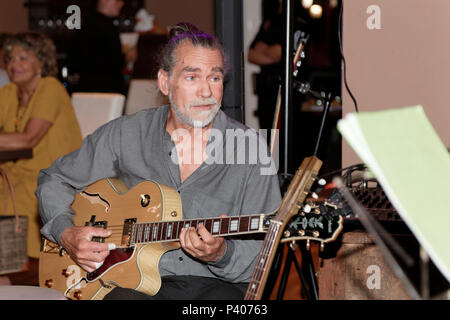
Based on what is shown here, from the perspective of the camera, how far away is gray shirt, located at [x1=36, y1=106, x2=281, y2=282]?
1.87 m

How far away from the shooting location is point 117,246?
193 centimetres

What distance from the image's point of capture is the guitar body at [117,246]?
6.08 ft

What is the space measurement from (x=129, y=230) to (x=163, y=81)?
1.61 ft

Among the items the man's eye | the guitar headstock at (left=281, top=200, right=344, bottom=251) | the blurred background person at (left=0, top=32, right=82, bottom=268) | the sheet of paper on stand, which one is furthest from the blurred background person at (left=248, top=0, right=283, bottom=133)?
the sheet of paper on stand

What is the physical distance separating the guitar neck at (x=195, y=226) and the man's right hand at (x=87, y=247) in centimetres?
10

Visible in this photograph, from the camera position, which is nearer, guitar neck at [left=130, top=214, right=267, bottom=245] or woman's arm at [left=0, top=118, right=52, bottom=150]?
guitar neck at [left=130, top=214, right=267, bottom=245]

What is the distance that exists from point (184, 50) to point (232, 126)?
27 centimetres

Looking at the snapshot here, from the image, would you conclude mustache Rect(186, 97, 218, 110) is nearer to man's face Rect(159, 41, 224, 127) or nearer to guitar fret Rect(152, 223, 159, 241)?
man's face Rect(159, 41, 224, 127)

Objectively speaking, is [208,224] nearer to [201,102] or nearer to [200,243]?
[200,243]

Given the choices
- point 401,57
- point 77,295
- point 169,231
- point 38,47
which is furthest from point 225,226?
point 38,47

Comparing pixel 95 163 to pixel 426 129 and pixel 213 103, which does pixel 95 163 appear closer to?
pixel 213 103

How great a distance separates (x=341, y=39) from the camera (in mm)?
2574

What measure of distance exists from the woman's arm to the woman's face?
278 mm

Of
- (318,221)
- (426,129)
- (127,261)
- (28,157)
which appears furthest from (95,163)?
(28,157)
